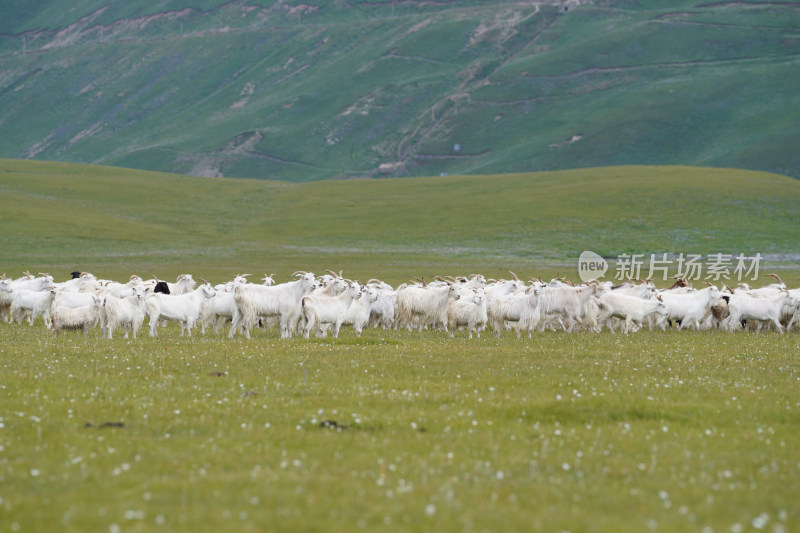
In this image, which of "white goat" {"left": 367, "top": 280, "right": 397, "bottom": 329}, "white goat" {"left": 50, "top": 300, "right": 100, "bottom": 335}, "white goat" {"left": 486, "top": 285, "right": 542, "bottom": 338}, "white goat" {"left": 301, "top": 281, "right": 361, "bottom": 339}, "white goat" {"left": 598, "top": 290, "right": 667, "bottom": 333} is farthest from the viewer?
"white goat" {"left": 367, "top": 280, "right": 397, "bottom": 329}

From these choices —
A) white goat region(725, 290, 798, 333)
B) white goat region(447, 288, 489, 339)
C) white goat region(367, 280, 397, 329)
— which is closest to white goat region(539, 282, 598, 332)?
white goat region(447, 288, 489, 339)

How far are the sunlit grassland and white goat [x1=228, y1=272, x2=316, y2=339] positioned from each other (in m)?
4.89

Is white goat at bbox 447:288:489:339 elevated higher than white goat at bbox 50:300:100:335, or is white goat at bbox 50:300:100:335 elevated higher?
white goat at bbox 447:288:489:339

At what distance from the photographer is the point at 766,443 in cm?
1091

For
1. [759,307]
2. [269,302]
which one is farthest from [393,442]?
[759,307]

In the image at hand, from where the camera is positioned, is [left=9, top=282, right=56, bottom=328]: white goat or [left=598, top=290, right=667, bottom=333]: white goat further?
[left=9, top=282, right=56, bottom=328]: white goat

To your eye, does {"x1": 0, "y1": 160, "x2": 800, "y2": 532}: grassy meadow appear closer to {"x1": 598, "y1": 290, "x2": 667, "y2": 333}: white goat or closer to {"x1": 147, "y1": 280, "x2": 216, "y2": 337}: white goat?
{"x1": 147, "y1": 280, "x2": 216, "y2": 337}: white goat

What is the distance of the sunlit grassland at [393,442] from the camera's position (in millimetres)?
8094

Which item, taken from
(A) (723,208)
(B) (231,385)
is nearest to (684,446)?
(B) (231,385)

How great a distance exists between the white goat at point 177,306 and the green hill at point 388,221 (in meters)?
25.1

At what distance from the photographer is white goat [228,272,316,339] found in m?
23.4

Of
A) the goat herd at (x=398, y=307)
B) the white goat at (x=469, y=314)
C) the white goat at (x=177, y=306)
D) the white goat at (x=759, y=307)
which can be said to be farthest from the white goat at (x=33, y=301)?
the white goat at (x=759, y=307)

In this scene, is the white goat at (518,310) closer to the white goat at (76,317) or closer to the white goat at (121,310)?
the white goat at (121,310)

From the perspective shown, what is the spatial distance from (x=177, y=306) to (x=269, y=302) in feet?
8.09
